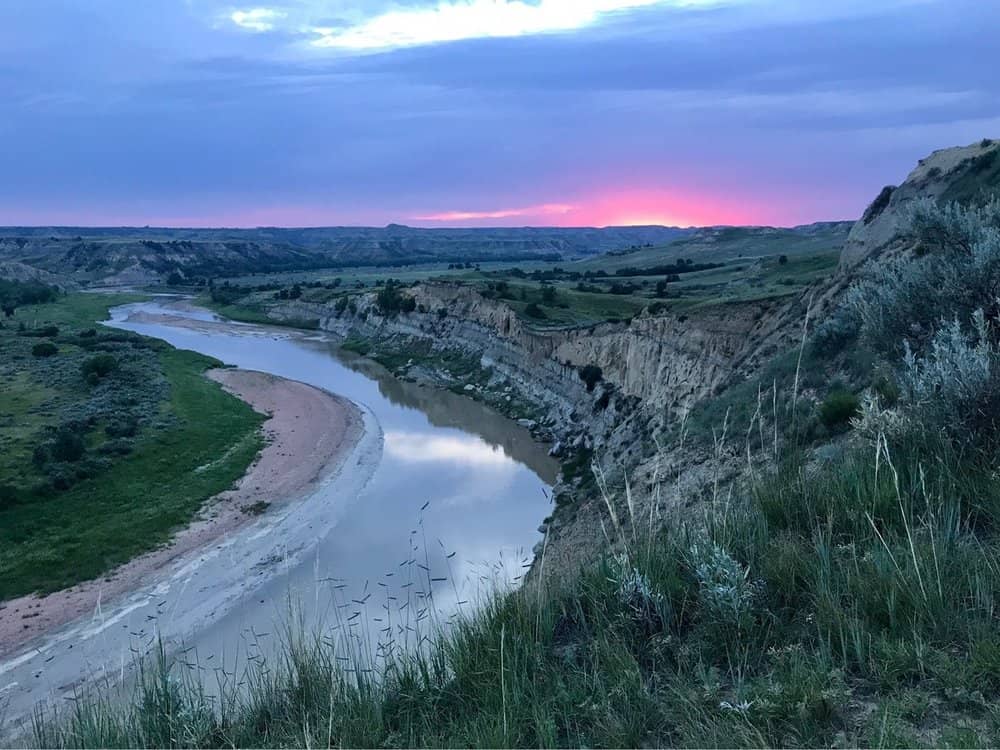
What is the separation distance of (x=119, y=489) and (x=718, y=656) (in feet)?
80.5

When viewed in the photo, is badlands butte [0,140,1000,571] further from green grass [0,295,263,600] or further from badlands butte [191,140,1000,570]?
green grass [0,295,263,600]

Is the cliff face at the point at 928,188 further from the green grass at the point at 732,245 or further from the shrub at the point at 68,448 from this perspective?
the green grass at the point at 732,245

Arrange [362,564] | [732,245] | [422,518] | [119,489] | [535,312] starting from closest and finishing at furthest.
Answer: [362,564]
[422,518]
[119,489]
[535,312]
[732,245]

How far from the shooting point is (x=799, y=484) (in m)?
4.99

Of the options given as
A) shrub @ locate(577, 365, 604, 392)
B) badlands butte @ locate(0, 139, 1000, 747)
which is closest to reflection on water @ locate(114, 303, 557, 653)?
badlands butte @ locate(0, 139, 1000, 747)

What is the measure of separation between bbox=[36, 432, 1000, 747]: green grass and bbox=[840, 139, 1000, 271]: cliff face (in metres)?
16.8

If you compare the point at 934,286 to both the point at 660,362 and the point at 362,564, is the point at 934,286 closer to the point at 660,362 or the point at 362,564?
the point at 362,564

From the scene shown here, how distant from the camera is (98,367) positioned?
42.6m

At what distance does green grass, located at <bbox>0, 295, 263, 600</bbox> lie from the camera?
18.6 metres

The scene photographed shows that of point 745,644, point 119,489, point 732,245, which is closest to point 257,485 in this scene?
point 119,489

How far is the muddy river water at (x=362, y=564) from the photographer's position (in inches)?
346

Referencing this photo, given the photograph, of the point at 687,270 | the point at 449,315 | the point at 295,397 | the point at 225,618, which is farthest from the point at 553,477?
the point at 687,270

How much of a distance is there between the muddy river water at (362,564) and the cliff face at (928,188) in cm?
1280

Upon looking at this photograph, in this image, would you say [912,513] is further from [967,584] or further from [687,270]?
[687,270]
